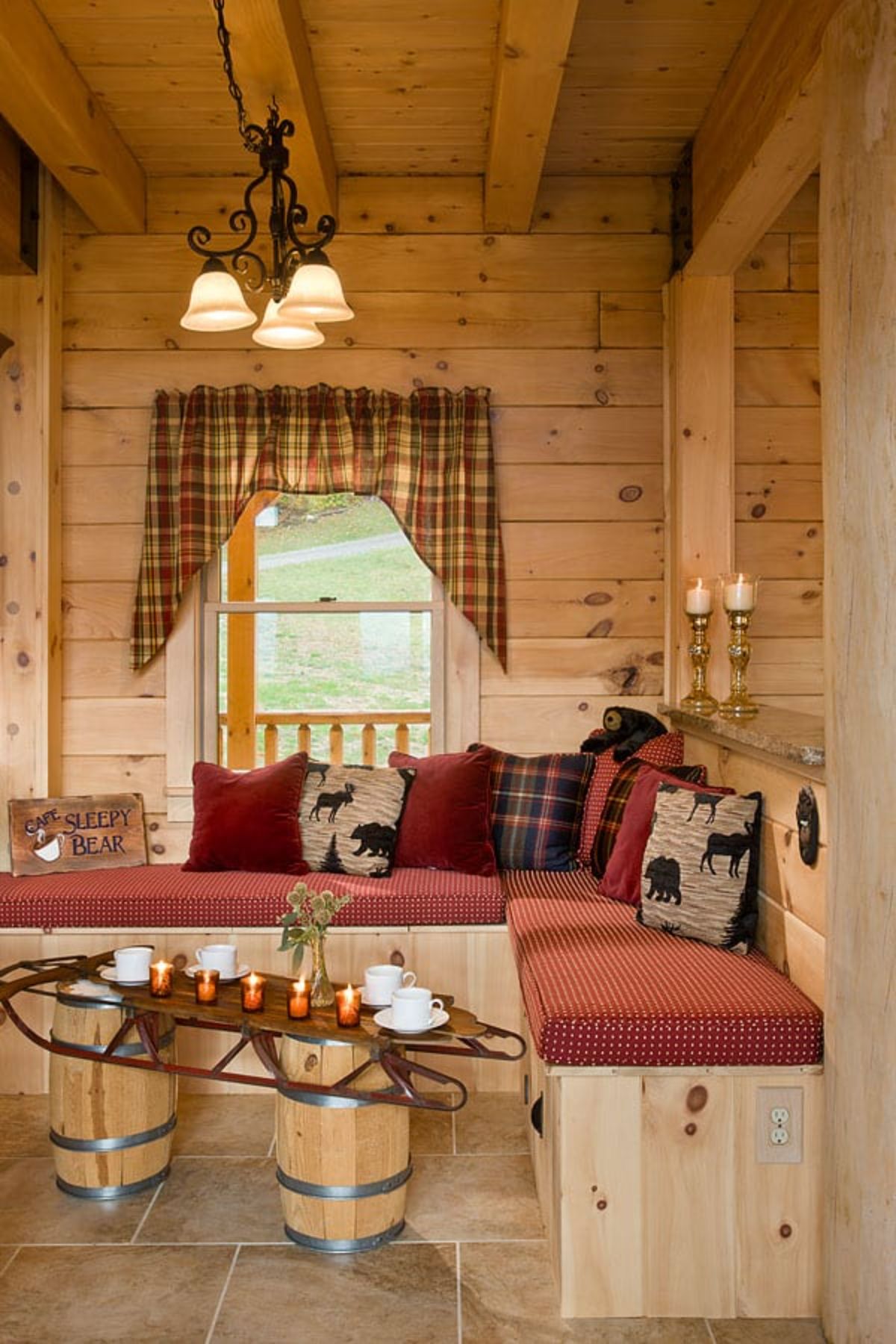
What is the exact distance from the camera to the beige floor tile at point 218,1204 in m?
2.71

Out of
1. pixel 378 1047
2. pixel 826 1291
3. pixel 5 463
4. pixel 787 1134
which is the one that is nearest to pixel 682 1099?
pixel 787 1134

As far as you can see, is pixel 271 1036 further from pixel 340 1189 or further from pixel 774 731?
pixel 774 731

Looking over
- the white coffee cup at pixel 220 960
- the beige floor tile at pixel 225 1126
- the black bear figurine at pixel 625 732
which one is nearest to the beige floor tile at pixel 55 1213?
the beige floor tile at pixel 225 1126

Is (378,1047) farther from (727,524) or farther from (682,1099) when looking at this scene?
(727,524)

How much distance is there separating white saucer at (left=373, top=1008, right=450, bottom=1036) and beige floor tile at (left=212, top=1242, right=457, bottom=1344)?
0.47 m

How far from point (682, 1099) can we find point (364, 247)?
10.2 feet

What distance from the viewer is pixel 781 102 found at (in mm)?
2988

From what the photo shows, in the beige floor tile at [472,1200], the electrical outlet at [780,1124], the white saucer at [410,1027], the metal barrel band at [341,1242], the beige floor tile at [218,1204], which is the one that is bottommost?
the beige floor tile at [472,1200]

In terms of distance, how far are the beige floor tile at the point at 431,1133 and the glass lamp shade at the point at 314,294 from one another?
2058mm

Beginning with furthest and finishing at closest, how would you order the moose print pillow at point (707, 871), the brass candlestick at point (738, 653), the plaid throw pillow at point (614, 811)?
the plaid throw pillow at point (614, 811), the brass candlestick at point (738, 653), the moose print pillow at point (707, 871)

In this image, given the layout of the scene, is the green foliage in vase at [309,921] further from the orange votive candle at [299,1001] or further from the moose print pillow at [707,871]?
the moose print pillow at [707,871]

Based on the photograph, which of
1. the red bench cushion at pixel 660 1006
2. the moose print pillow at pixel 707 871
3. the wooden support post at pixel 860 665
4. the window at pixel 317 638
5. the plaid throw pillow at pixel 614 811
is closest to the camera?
the wooden support post at pixel 860 665

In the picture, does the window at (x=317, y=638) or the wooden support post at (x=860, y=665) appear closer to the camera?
the wooden support post at (x=860, y=665)

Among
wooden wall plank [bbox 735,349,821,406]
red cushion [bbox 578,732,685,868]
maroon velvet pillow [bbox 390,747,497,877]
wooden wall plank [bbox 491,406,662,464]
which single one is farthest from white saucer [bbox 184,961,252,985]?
wooden wall plank [bbox 735,349,821,406]
